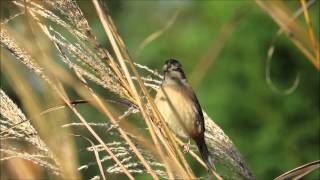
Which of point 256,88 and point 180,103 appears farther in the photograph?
point 256,88

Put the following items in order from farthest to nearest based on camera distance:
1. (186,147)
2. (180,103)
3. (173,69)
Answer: (180,103), (173,69), (186,147)

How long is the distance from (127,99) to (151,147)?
422 millimetres

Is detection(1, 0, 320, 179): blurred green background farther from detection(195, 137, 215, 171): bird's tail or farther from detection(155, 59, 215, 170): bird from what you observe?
detection(195, 137, 215, 171): bird's tail

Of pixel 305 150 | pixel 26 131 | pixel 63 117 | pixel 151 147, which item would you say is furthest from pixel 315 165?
pixel 305 150

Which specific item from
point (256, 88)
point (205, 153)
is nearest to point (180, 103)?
point (205, 153)

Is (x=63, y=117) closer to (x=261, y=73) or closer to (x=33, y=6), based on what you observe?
(x=33, y=6)

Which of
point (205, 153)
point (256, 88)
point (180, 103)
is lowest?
point (205, 153)

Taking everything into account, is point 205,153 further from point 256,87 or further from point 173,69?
point 256,87

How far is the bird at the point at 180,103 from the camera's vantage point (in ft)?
9.55

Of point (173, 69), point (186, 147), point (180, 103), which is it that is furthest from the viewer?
point (180, 103)

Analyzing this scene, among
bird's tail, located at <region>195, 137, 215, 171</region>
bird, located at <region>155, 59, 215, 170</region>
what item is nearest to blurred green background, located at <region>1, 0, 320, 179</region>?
bird, located at <region>155, 59, 215, 170</region>

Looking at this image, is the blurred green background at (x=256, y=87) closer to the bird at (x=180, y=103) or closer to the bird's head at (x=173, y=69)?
the bird at (x=180, y=103)

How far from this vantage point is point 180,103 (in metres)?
3.13

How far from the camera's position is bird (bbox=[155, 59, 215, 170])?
2.91 metres
